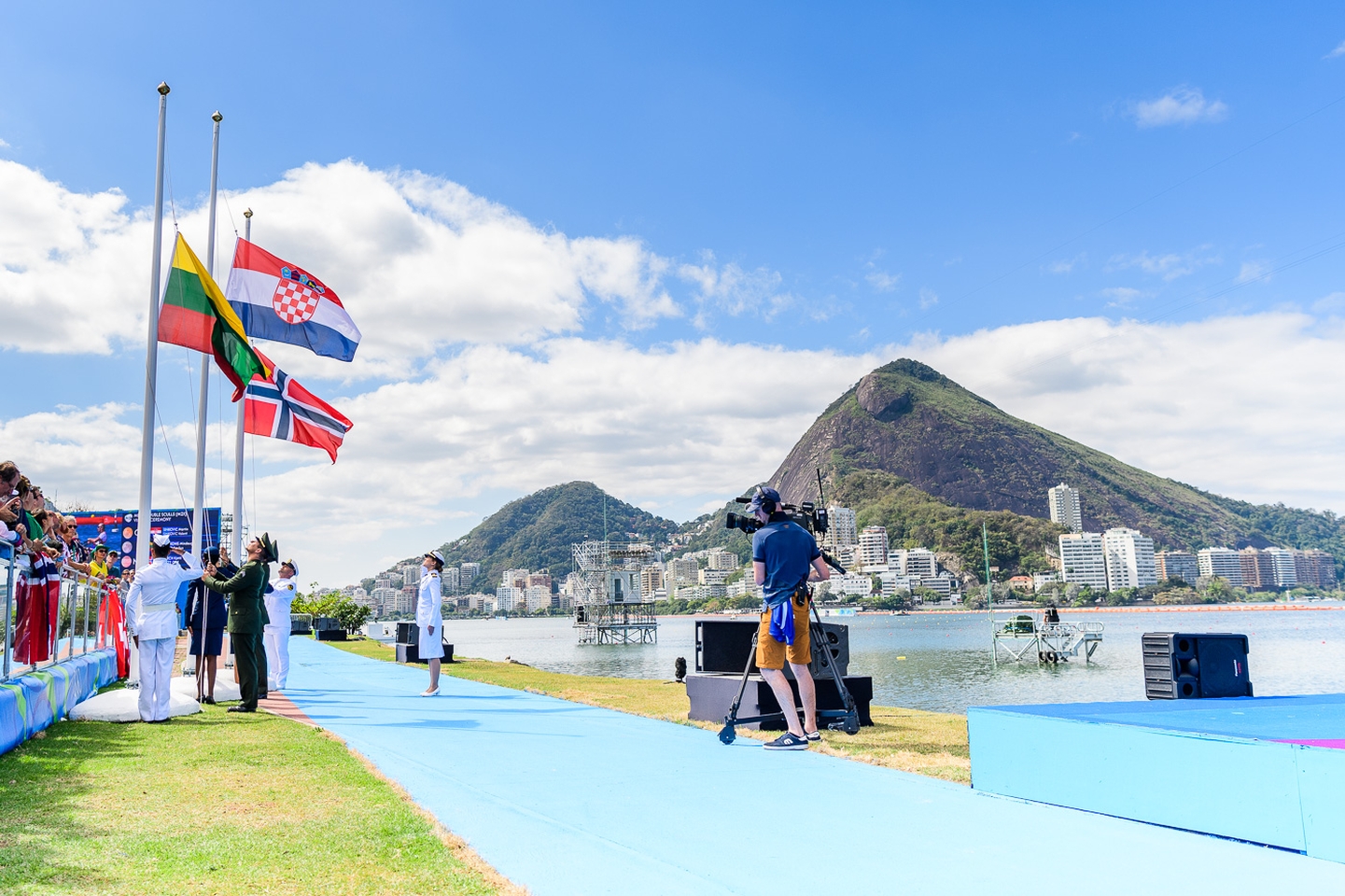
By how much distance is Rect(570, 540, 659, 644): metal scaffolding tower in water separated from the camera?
364 ft

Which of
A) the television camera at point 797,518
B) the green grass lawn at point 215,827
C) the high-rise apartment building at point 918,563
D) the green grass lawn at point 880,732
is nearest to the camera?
the green grass lawn at point 215,827

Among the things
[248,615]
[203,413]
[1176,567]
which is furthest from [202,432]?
[1176,567]

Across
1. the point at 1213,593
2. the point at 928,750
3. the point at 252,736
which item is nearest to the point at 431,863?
the point at 928,750

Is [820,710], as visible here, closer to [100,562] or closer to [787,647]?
[787,647]

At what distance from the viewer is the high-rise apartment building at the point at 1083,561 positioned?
6875 inches

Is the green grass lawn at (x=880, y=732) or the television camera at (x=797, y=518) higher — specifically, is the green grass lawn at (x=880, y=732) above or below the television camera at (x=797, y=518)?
below

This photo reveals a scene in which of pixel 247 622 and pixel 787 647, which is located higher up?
pixel 247 622

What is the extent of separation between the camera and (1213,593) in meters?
172

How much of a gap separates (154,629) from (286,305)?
741 cm

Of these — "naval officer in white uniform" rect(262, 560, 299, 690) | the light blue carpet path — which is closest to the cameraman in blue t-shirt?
the light blue carpet path

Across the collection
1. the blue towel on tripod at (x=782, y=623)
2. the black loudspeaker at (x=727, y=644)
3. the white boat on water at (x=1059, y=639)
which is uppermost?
A: the blue towel on tripod at (x=782, y=623)

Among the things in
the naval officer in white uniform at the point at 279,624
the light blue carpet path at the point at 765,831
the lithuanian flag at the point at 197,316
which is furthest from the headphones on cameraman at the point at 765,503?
the naval officer in white uniform at the point at 279,624

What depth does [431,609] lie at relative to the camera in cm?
1261

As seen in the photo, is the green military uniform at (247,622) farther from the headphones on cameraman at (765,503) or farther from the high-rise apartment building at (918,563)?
the high-rise apartment building at (918,563)
